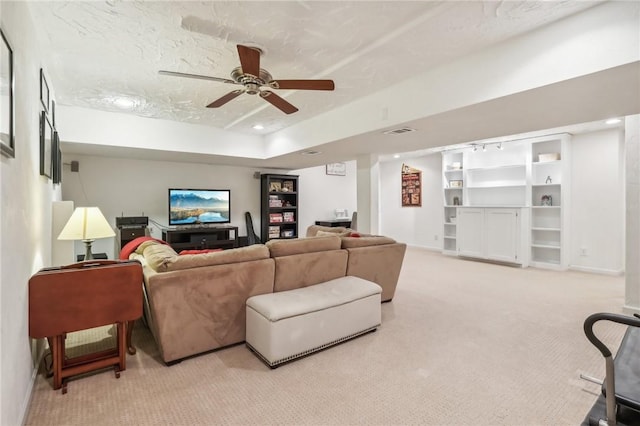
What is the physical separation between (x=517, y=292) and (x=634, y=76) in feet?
9.32

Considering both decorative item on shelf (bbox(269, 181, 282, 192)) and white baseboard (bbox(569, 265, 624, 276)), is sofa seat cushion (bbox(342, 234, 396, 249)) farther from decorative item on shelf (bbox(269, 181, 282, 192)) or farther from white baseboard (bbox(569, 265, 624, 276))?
white baseboard (bbox(569, 265, 624, 276))

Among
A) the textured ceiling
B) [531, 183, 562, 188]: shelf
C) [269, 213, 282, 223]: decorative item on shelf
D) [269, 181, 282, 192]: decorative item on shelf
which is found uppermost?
the textured ceiling

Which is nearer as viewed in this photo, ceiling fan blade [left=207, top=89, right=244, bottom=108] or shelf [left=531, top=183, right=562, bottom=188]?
ceiling fan blade [left=207, top=89, right=244, bottom=108]

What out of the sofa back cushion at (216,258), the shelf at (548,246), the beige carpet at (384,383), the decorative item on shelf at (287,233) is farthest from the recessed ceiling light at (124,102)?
the shelf at (548,246)

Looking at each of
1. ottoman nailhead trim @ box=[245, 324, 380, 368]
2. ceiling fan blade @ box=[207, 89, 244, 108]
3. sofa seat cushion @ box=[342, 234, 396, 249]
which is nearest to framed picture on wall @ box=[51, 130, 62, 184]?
ceiling fan blade @ box=[207, 89, 244, 108]

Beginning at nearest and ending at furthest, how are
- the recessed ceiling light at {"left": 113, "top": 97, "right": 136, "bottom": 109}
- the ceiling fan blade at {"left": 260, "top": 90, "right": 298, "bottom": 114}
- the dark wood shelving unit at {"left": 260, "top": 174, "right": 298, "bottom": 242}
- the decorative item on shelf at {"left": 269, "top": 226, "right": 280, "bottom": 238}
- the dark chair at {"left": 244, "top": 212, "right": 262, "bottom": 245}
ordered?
the ceiling fan blade at {"left": 260, "top": 90, "right": 298, "bottom": 114}, the recessed ceiling light at {"left": 113, "top": 97, "right": 136, "bottom": 109}, the dark chair at {"left": 244, "top": 212, "right": 262, "bottom": 245}, the dark wood shelving unit at {"left": 260, "top": 174, "right": 298, "bottom": 242}, the decorative item on shelf at {"left": 269, "top": 226, "right": 280, "bottom": 238}

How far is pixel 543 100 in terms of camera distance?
2547 millimetres

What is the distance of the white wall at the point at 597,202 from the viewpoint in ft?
16.1

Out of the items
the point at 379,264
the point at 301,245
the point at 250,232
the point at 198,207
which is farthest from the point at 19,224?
the point at 250,232

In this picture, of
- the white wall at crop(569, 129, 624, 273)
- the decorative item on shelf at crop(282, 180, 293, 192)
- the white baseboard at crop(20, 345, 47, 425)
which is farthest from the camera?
the decorative item on shelf at crop(282, 180, 293, 192)

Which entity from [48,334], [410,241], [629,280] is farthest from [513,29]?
[410,241]

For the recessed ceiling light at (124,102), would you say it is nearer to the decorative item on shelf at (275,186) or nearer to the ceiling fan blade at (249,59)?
the ceiling fan blade at (249,59)

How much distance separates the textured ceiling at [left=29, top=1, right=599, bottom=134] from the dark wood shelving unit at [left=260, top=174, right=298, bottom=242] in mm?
3561

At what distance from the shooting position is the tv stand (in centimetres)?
560
